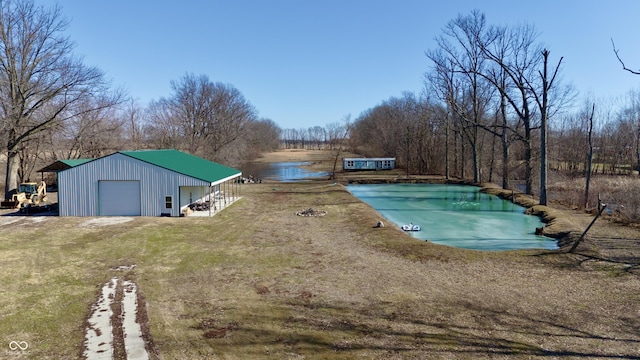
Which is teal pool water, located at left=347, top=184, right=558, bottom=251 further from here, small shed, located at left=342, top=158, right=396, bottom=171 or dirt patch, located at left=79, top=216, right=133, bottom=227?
small shed, located at left=342, top=158, right=396, bottom=171

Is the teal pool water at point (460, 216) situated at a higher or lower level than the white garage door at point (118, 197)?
lower

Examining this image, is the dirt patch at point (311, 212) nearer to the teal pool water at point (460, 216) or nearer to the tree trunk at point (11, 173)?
the teal pool water at point (460, 216)

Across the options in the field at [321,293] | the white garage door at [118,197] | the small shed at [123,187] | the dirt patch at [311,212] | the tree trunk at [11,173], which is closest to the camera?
the field at [321,293]

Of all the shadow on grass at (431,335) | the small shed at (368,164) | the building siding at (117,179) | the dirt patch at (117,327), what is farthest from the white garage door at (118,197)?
the small shed at (368,164)

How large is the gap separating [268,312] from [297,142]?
164 meters

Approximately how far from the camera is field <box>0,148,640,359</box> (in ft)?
21.6

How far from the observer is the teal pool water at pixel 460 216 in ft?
51.9

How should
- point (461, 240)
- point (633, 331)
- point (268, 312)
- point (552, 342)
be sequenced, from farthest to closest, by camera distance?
point (461, 240)
point (268, 312)
point (633, 331)
point (552, 342)

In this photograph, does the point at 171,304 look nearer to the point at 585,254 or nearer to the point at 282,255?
the point at 282,255

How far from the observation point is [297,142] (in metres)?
171

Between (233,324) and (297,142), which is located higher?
(297,142)

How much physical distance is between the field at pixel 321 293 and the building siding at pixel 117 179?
8.80ft

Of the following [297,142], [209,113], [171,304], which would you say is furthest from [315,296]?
[297,142]

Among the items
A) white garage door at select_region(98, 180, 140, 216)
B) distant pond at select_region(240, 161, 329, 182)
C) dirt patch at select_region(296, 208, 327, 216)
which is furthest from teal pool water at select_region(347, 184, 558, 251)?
distant pond at select_region(240, 161, 329, 182)
